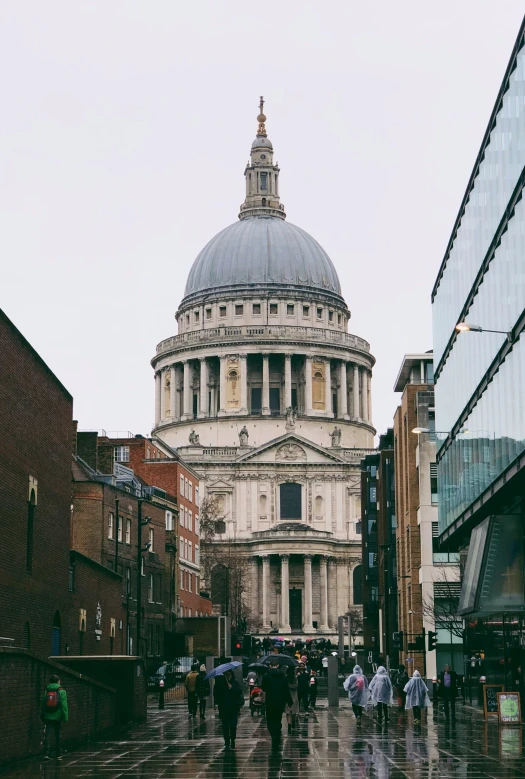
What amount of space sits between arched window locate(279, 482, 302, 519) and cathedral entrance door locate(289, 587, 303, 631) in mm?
9417

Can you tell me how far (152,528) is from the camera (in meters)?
80.3

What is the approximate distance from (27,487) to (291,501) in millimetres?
124427

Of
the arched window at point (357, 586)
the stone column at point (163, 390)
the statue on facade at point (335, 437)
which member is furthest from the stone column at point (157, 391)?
the arched window at point (357, 586)

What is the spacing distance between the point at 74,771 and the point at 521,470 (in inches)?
558

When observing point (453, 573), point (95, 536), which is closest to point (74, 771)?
point (95, 536)

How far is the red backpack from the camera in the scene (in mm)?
28672

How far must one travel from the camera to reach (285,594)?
Result: 152m

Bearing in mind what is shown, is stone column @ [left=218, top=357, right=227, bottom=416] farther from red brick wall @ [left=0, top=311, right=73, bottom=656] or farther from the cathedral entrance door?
red brick wall @ [left=0, top=311, right=73, bottom=656]

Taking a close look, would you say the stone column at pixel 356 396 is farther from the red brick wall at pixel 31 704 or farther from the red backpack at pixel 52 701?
the red backpack at pixel 52 701

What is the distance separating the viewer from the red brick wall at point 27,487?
34906 mm

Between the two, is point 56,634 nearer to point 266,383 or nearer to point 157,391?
point 266,383

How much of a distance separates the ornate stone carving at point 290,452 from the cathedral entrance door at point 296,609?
598 inches

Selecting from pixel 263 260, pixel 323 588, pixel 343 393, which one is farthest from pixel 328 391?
pixel 323 588

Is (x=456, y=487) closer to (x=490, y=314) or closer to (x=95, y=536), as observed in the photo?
(x=490, y=314)
